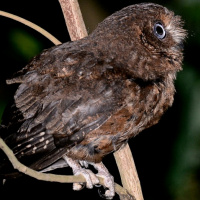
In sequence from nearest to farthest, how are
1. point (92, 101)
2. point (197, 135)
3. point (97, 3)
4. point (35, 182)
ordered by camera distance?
point (92, 101) < point (35, 182) < point (197, 135) < point (97, 3)

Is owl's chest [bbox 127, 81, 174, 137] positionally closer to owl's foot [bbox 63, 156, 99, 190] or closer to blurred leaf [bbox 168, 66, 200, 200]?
owl's foot [bbox 63, 156, 99, 190]

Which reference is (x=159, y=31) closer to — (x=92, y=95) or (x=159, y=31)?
(x=159, y=31)

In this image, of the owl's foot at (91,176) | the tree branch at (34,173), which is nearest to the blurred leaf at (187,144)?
the owl's foot at (91,176)

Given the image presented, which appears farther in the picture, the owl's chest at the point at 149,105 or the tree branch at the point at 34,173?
the owl's chest at the point at 149,105

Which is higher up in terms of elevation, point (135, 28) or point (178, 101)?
point (135, 28)

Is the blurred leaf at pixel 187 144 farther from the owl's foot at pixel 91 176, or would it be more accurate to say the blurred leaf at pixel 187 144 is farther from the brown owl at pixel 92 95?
the owl's foot at pixel 91 176

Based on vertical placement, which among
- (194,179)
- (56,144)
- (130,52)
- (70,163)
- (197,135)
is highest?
(130,52)

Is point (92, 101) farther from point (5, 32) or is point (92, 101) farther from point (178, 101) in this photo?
point (5, 32)

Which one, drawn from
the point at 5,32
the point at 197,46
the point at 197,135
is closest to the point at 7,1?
the point at 5,32
